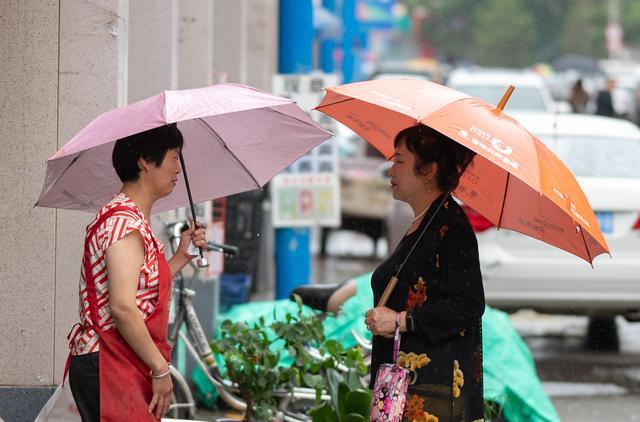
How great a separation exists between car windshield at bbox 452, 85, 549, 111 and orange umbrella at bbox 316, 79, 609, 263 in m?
12.6

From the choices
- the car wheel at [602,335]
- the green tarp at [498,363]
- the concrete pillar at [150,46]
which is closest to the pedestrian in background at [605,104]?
the car wheel at [602,335]

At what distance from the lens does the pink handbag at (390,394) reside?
4.29 meters

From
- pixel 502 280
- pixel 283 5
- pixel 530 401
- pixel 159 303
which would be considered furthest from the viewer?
pixel 283 5

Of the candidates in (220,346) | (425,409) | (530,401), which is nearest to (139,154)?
(425,409)

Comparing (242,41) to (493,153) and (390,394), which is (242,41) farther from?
(390,394)

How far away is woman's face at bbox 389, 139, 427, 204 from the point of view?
4.52m

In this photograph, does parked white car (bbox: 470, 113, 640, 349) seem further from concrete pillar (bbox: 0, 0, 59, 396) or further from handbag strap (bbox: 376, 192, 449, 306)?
handbag strap (bbox: 376, 192, 449, 306)

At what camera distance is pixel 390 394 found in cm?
430

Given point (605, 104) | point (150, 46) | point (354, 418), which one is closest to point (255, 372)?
point (354, 418)

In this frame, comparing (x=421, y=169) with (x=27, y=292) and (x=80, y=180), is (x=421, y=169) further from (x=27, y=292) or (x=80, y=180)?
(x=27, y=292)

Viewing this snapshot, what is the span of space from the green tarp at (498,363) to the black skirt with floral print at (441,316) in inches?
120

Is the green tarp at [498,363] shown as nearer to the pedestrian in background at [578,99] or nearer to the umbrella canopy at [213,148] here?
the umbrella canopy at [213,148]

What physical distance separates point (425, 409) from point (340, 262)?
13.1 meters

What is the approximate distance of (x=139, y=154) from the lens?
4.26 meters
